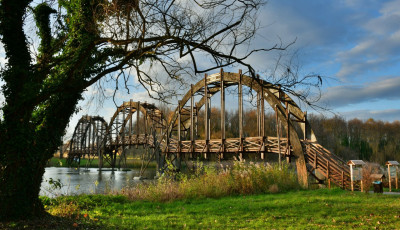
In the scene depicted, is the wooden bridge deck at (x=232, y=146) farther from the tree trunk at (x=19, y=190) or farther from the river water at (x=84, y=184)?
the tree trunk at (x=19, y=190)

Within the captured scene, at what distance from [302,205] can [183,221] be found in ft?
12.4

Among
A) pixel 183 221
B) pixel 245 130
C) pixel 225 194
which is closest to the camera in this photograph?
pixel 183 221

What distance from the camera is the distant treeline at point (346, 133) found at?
48.2 metres

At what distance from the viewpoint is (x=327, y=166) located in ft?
52.6

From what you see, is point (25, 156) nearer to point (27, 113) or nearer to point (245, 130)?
point (27, 113)

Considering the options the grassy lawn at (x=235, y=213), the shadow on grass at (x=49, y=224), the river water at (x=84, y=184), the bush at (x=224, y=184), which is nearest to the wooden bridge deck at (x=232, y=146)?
the river water at (x=84, y=184)

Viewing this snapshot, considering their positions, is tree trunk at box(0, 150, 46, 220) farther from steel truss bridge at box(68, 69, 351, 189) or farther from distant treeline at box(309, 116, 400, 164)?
distant treeline at box(309, 116, 400, 164)

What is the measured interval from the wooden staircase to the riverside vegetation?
8.19ft

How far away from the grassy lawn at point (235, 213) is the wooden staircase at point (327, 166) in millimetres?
4659

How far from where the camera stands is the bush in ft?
36.4

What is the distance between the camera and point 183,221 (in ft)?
23.7

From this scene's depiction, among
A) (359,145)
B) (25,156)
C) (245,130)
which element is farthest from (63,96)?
(359,145)

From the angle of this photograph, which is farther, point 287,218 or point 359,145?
point 359,145

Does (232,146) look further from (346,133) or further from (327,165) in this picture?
(346,133)
